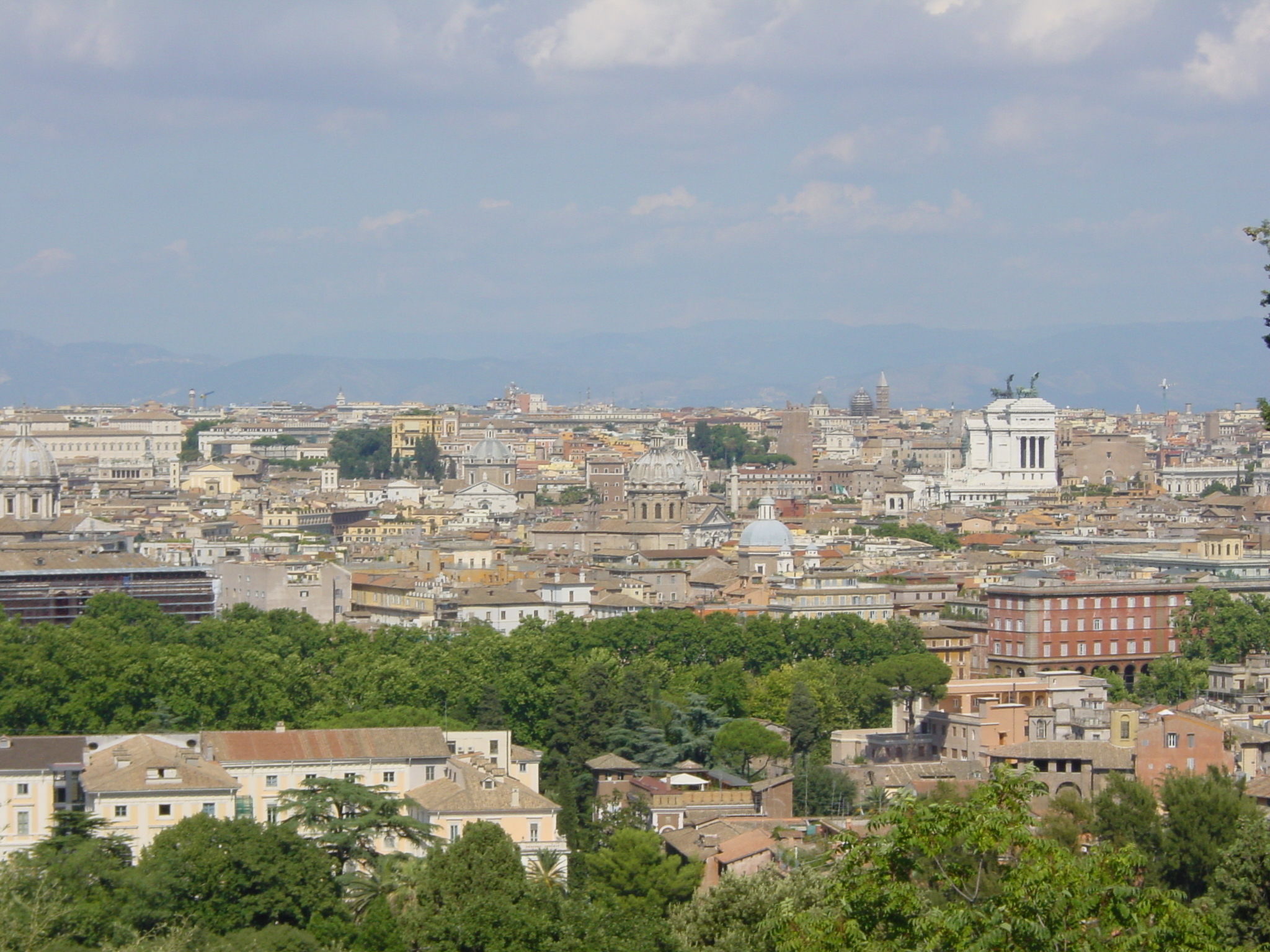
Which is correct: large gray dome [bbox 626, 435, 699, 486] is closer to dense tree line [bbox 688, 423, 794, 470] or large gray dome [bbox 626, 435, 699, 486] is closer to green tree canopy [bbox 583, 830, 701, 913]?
dense tree line [bbox 688, 423, 794, 470]

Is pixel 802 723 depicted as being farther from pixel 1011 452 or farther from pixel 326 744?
pixel 1011 452

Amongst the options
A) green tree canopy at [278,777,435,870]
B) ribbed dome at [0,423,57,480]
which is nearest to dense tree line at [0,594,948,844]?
green tree canopy at [278,777,435,870]

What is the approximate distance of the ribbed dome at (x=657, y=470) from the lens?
103062mm

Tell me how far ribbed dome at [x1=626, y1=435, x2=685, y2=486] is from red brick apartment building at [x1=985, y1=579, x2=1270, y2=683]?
121 ft

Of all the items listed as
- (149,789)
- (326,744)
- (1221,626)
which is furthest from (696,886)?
(1221,626)

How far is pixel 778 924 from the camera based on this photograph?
19.8m

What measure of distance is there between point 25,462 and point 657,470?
23.9 m

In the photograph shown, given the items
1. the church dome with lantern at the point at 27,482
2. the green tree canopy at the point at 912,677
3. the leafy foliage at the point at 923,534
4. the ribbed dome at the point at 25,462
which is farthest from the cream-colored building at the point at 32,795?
the ribbed dome at the point at 25,462

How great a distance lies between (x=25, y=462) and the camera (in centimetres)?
10231

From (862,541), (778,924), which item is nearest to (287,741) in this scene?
(778,924)

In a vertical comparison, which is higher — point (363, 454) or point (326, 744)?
point (363, 454)

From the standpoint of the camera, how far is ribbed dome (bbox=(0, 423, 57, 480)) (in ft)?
334

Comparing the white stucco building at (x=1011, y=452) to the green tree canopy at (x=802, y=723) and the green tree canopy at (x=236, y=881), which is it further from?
the green tree canopy at (x=236, y=881)

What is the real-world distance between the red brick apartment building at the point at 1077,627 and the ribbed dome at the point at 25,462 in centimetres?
4714
